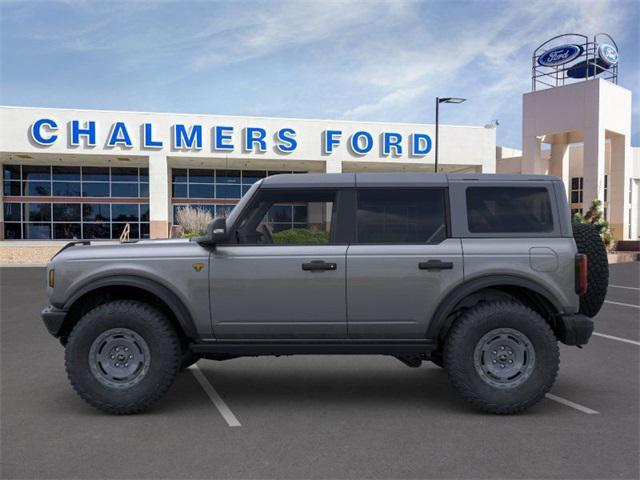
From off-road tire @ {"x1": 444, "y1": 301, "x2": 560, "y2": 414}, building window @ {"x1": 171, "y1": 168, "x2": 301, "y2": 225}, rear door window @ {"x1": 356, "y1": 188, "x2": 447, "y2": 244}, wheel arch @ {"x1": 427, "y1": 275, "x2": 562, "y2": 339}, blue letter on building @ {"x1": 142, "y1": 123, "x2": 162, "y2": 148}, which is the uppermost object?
blue letter on building @ {"x1": 142, "y1": 123, "x2": 162, "y2": 148}

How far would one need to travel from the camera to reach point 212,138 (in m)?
30.0

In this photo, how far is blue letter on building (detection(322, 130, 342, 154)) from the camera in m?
31.4

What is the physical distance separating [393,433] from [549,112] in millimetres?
31388

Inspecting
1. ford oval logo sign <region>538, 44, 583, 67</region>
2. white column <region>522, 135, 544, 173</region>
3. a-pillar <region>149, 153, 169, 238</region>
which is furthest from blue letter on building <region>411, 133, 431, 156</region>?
a-pillar <region>149, 153, 169, 238</region>

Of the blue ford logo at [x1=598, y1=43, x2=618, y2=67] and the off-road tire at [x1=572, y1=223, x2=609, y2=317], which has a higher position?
the blue ford logo at [x1=598, y1=43, x2=618, y2=67]

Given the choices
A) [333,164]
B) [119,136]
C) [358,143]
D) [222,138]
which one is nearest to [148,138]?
[119,136]

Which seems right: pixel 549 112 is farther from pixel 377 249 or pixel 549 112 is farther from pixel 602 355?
pixel 377 249

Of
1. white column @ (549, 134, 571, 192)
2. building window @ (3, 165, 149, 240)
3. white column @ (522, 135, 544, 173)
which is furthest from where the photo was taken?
white column @ (549, 134, 571, 192)

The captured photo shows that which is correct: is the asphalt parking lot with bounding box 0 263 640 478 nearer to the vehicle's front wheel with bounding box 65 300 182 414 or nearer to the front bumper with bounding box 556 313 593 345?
the vehicle's front wheel with bounding box 65 300 182 414

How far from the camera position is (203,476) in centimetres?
362

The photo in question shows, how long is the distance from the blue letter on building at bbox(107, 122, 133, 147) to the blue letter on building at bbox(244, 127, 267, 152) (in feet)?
20.1

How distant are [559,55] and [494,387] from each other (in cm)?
3174

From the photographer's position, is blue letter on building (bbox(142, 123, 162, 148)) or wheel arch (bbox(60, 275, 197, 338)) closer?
wheel arch (bbox(60, 275, 197, 338))

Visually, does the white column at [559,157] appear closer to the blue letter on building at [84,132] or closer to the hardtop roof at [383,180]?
the blue letter on building at [84,132]
